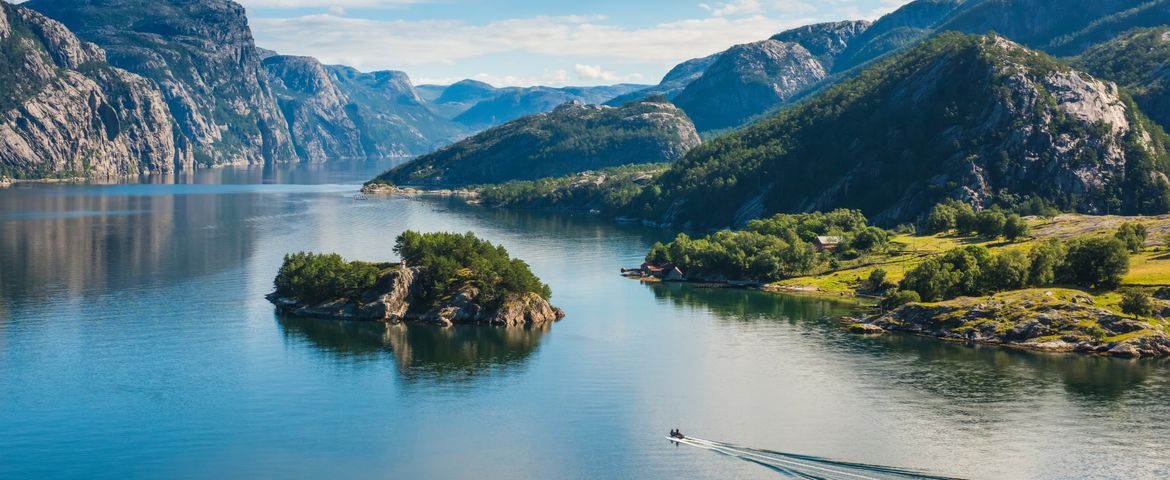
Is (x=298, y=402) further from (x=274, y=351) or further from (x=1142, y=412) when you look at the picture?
(x=1142, y=412)

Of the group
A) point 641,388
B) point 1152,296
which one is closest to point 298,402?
point 641,388

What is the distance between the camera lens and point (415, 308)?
157125 millimetres

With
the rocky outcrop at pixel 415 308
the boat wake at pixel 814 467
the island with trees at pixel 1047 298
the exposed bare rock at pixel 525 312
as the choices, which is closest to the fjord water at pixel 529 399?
the boat wake at pixel 814 467

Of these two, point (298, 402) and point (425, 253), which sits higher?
point (425, 253)

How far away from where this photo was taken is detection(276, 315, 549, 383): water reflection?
4980 inches

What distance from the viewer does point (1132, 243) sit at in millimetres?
173000

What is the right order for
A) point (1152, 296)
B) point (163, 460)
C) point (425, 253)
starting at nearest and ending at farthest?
point (163, 460), point (1152, 296), point (425, 253)

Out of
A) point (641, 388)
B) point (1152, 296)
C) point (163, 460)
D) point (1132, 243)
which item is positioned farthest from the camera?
point (1132, 243)

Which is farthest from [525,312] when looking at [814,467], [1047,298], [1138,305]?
[1138,305]

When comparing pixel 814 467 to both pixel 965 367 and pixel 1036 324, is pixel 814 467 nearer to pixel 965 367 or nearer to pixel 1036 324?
pixel 965 367

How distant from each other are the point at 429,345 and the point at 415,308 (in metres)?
18.5

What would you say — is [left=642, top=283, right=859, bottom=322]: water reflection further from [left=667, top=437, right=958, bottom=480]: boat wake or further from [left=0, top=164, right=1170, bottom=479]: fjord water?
[left=667, top=437, right=958, bottom=480]: boat wake

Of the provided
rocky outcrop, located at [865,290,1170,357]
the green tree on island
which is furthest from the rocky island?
the green tree on island

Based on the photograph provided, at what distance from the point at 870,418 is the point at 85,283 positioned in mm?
140562
